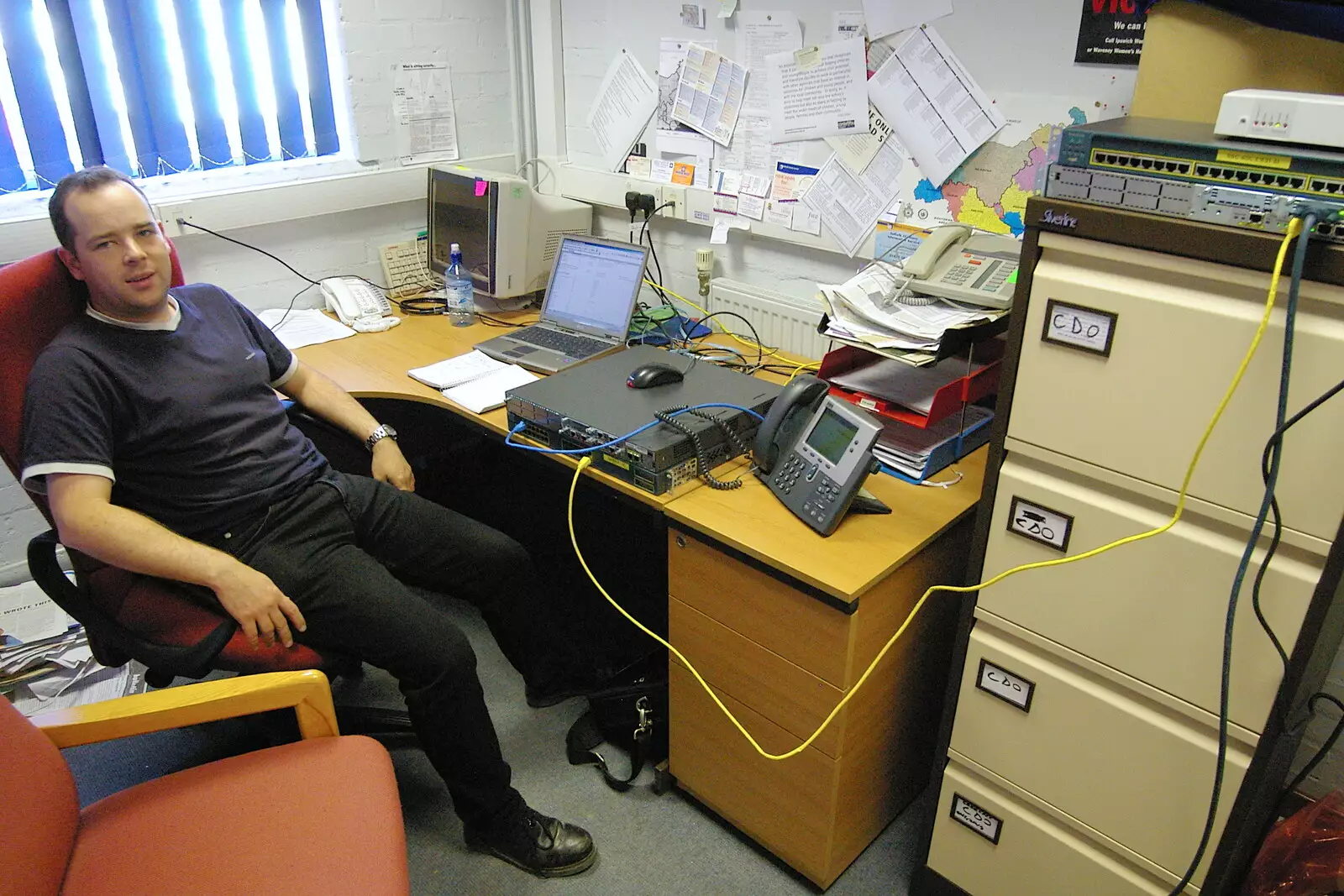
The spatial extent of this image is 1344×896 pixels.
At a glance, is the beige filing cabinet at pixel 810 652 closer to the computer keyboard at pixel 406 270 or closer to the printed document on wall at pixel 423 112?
the computer keyboard at pixel 406 270

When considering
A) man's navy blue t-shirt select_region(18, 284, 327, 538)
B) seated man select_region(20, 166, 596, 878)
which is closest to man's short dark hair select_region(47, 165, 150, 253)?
seated man select_region(20, 166, 596, 878)

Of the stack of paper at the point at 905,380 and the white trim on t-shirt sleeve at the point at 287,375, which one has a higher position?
the stack of paper at the point at 905,380

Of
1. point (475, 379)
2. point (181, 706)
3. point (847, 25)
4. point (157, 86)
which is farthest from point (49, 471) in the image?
point (847, 25)

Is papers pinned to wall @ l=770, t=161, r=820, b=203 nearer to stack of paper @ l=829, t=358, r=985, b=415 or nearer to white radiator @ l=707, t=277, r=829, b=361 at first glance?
white radiator @ l=707, t=277, r=829, b=361

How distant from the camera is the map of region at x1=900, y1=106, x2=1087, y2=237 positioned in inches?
70.7

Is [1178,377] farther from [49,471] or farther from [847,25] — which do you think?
[49,471]

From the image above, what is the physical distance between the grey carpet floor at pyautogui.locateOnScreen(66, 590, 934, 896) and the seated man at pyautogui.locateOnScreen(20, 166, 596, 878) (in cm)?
7

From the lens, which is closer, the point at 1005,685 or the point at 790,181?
the point at 1005,685

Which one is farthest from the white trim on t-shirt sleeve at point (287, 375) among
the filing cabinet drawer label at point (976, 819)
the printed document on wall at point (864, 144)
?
the filing cabinet drawer label at point (976, 819)

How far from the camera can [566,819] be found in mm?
1857

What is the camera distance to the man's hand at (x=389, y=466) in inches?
78.4

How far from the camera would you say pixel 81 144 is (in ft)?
7.47

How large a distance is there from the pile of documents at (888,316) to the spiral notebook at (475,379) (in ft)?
2.43

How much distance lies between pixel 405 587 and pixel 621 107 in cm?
158
